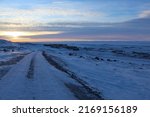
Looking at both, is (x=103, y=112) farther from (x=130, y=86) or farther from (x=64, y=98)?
(x=130, y=86)

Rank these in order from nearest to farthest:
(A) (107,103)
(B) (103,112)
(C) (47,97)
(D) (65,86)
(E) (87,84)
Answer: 1. (B) (103,112)
2. (A) (107,103)
3. (C) (47,97)
4. (D) (65,86)
5. (E) (87,84)

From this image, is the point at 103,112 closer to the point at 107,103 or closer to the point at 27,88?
the point at 107,103

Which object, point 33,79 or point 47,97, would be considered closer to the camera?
point 47,97

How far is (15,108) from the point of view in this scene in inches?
468

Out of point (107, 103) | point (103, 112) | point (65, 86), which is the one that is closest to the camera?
point (103, 112)

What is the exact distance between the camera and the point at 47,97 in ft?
46.0

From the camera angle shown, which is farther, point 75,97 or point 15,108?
point 75,97

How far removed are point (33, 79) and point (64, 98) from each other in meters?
5.93

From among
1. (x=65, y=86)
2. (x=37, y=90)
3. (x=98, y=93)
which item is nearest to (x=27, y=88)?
(x=37, y=90)

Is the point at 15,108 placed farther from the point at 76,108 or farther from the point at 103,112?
the point at 103,112

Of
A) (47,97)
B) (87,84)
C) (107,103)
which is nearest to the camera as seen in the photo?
(107,103)

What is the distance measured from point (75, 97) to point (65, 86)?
3004 millimetres

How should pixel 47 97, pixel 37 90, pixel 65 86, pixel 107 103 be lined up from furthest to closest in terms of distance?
1. pixel 65 86
2. pixel 37 90
3. pixel 47 97
4. pixel 107 103

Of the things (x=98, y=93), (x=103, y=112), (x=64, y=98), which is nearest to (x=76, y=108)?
(x=103, y=112)
